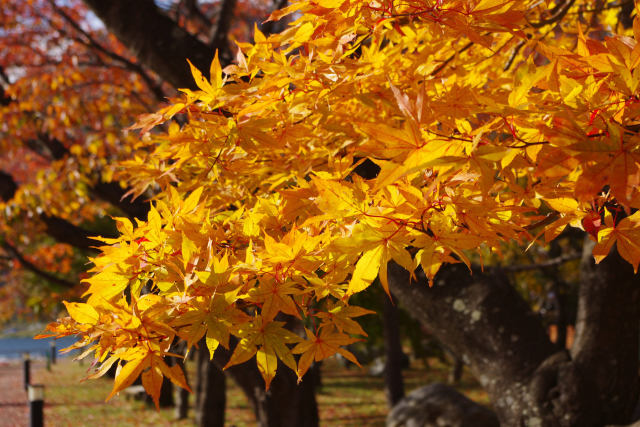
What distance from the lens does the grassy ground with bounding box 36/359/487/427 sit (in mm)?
8477

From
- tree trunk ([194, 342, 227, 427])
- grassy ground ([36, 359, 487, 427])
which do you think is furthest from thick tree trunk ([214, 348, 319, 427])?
grassy ground ([36, 359, 487, 427])

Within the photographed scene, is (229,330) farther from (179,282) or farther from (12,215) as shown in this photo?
(12,215)

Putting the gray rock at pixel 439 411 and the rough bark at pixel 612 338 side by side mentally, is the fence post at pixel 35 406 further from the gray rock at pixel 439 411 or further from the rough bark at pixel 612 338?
the rough bark at pixel 612 338

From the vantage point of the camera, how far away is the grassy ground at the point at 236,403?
848 centimetres

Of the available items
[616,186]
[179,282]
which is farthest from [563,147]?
[179,282]

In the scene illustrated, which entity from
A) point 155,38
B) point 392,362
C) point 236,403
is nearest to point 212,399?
point 392,362

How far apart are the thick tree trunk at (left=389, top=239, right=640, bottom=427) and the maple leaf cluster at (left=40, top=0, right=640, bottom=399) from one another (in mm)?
1648

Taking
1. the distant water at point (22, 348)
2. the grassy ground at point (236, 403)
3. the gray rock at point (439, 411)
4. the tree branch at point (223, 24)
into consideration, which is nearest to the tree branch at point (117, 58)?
the tree branch at point (223, 24)

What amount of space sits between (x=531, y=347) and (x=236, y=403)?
321 inches

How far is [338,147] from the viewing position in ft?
5.96

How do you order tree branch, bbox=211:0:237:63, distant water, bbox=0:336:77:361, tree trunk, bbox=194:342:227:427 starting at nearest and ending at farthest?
tree branch, bbox=211:0:237:63 → tree trunk, bbox=194:342:227:427 → distant water, bbox=0:336:77:361

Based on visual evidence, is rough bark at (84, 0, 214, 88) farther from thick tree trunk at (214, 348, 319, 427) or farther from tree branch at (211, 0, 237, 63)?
thick tree trunk at (214, 348, 319, 427)

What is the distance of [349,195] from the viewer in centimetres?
108

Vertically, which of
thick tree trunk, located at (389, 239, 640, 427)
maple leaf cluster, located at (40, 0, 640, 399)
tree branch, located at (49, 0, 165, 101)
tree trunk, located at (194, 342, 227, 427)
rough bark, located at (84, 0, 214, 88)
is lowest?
tree trunk, located at (194, 342, 227, 427)
